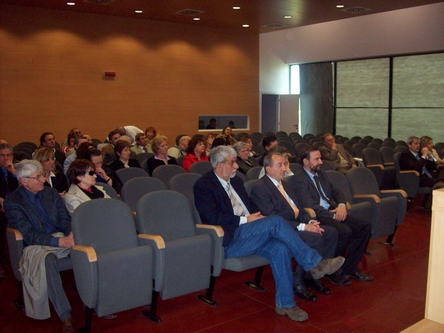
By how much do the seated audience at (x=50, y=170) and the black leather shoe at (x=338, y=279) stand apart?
2.75m

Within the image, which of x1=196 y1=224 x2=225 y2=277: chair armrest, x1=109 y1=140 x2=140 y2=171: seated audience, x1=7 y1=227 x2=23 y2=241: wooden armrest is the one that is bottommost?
x1=196 y1=224 x2=225 y2=277: chair armrest

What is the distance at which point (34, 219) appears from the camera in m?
3.54

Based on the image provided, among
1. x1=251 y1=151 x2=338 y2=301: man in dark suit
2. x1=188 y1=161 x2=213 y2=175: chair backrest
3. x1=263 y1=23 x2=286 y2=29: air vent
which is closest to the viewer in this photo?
x1=251 y1=151 x2=338 y2=301: man in dark suit

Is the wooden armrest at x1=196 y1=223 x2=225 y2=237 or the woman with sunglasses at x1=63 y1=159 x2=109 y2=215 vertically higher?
the woman with sunglasses at x1=63 y1=159 x2=109 y2=215

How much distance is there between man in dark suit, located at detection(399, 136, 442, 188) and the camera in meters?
7.40

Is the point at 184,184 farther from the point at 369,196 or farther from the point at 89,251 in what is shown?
the point at 369,196

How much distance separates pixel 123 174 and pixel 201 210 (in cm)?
186

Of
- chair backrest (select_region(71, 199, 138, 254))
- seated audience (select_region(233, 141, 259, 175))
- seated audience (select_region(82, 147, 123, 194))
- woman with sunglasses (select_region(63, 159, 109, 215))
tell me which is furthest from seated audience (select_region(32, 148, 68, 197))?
seated audience (select_region(233, 141, 259, 175))

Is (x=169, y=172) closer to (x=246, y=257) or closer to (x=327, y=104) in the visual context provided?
(x=246, y=257)

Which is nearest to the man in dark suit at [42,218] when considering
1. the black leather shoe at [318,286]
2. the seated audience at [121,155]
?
the black leather shoe at [318,286]

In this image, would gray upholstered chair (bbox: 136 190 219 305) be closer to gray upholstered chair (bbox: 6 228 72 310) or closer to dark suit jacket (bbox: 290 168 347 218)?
gray upholstered chair (bbox: 6 228 72 310)

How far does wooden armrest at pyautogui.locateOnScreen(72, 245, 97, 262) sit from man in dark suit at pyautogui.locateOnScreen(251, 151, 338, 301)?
5.55 ft

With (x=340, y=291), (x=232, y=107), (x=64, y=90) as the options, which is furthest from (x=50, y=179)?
(x=232, y=107)

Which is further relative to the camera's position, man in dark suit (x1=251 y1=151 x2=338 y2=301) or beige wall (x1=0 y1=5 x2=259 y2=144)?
beige wall (x1=0 y1=5 x2=259 y2=144)
